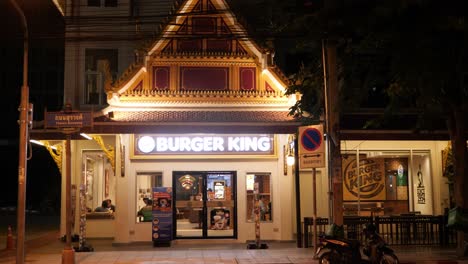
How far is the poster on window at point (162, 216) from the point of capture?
18422 millimetres

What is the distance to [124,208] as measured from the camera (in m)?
19.1

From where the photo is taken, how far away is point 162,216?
18.5 m

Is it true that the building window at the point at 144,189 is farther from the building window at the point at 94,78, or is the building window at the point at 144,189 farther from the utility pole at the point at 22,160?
the utility pole at the point at 22,160

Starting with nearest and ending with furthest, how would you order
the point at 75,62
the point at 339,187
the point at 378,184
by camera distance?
the point at 339,187 < the point at 378,184 < the point at 75,62

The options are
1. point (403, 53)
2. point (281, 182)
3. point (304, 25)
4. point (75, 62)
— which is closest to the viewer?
point (403, 53)

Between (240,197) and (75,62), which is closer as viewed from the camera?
(240,197)

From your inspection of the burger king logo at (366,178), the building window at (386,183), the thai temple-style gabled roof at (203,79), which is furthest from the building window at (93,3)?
the burger king logo at (366,178)

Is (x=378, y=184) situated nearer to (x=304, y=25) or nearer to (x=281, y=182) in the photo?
(x=281, y=182)

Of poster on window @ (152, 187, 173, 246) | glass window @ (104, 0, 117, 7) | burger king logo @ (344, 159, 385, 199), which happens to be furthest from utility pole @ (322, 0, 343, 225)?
glass window @ (104, 0, 117, 7)

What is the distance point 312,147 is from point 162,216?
22.2ft

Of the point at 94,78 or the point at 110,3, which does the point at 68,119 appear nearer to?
the point at 94,78

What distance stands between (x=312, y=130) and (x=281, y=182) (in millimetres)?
5709

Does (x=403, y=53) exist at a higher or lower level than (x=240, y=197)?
higher

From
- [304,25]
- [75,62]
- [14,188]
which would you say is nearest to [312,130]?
[304,25]
